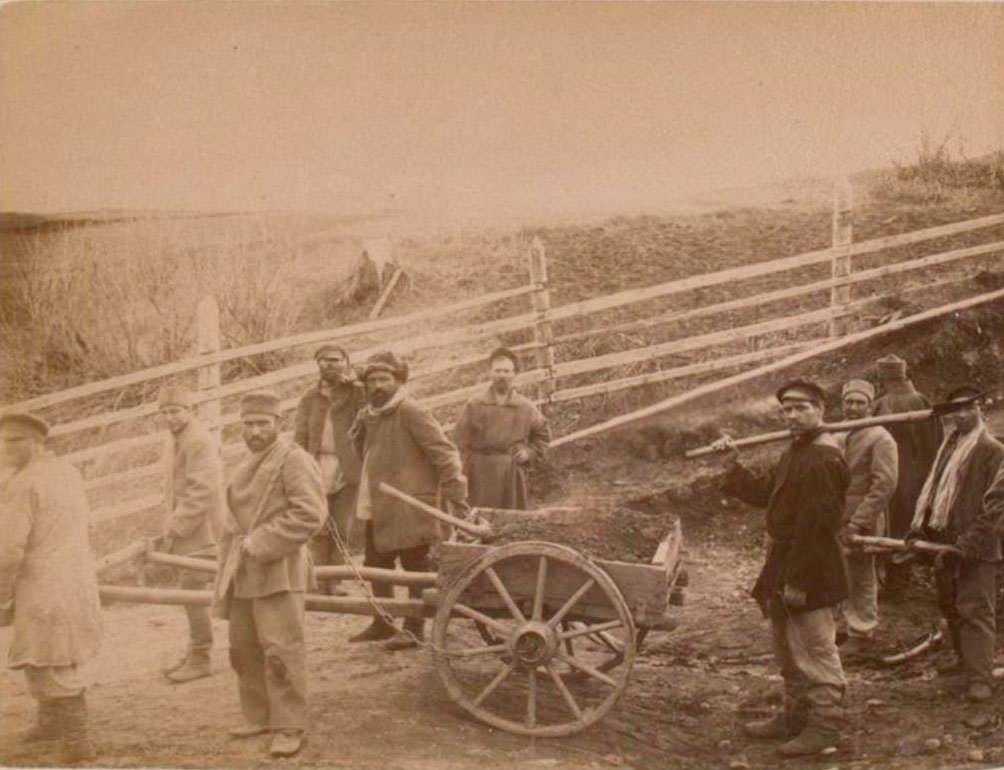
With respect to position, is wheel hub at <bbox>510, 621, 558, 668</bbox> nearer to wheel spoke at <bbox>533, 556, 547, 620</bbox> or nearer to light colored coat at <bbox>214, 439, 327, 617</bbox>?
wheel spoke at <bbox>533, 556, 547, 620</bbox>

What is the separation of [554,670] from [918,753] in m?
1.67

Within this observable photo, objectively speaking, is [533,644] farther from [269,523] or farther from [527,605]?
[269,523]

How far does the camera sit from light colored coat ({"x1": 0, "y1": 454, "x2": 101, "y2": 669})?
477cm

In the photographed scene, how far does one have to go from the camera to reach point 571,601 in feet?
14.9

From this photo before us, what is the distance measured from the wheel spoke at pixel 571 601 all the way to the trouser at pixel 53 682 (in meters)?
2.09

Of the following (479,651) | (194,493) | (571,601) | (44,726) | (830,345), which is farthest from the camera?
(830,345)

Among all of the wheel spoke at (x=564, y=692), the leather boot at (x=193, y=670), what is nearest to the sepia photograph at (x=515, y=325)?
the leather boot at (x=193, y=670)

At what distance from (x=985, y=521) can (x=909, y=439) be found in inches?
20.7

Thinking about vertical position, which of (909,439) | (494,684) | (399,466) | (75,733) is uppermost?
(399,466)

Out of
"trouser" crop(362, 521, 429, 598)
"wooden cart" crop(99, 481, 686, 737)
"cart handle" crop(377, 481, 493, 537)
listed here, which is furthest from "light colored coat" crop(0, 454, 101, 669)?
"cart handle" crop(377, 481, 493, 537)

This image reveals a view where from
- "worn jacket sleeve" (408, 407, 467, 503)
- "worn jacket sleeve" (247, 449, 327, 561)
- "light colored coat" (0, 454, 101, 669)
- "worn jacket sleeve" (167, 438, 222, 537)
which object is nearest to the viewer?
"worn jacket sleeve" (247, 449, 327, 561)

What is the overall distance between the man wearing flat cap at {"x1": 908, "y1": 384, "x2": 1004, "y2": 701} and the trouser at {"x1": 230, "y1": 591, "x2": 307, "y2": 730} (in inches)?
112

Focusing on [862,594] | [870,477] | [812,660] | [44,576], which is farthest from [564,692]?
[44,576]

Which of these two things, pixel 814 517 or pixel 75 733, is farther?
pixel 75 733
